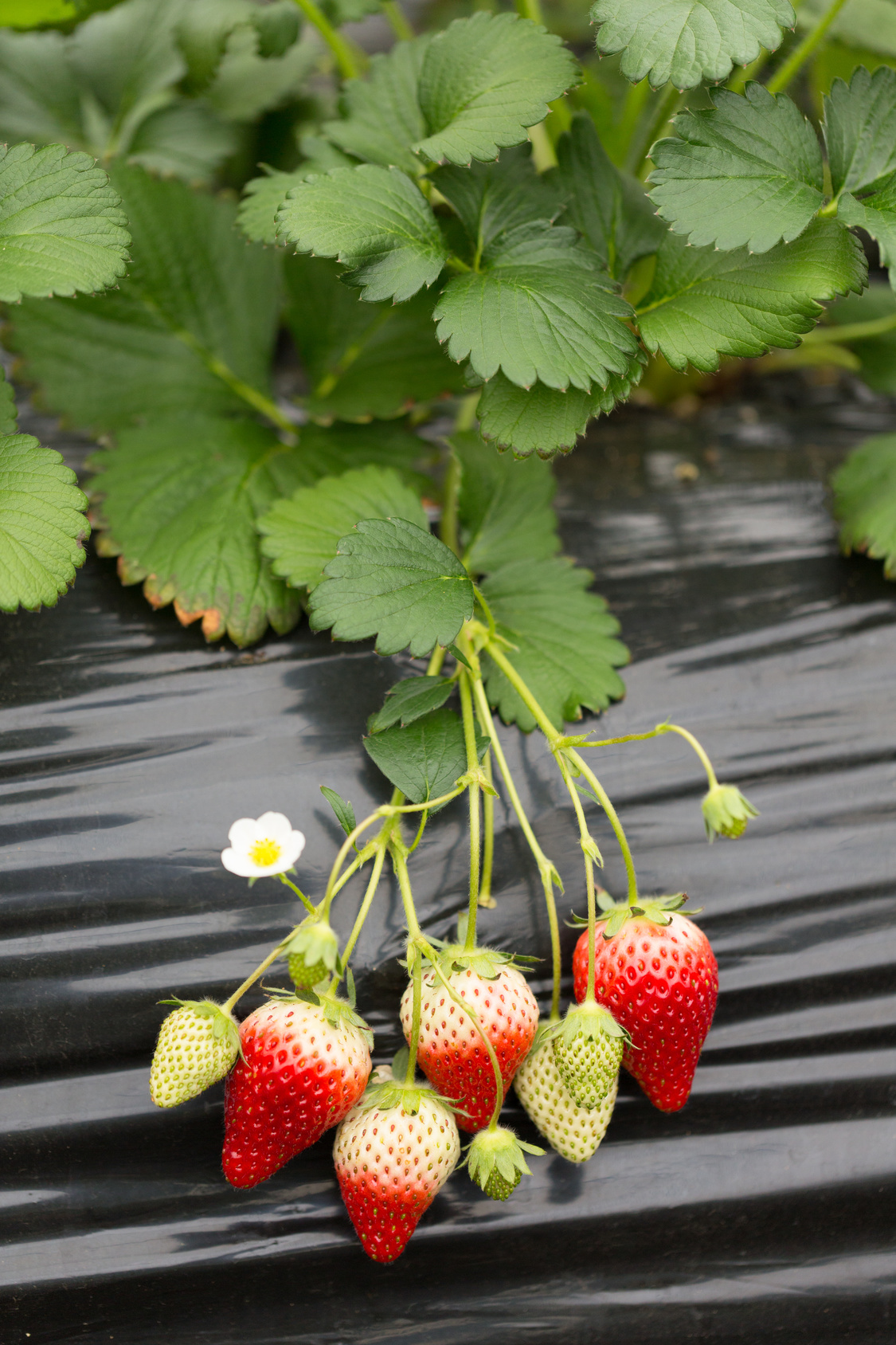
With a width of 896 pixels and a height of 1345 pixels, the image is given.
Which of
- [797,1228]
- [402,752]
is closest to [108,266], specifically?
[402,752]

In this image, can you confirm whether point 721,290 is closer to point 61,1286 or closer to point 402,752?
point 402,752

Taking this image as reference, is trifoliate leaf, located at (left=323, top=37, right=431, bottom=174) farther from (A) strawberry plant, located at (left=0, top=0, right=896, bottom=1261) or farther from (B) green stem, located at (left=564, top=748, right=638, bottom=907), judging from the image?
(B) green stem, located at (left=564, top=748, right=638, bottom=907)

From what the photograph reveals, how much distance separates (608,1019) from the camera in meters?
0.54

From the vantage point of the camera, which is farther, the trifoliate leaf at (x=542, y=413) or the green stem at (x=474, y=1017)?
the trifoliate leaf at (x=542, y=413)

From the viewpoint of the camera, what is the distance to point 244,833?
62 cm

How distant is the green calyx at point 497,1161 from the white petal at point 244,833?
8.9 inches

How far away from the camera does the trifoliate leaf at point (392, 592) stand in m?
0.57

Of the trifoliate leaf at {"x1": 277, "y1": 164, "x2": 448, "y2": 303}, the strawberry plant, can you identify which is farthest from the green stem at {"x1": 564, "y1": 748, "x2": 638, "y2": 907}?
the trifoliate leaf at {"x1": 277, "y1": 164, "x2": 448, "y2": 303}

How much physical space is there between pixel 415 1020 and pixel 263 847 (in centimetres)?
15

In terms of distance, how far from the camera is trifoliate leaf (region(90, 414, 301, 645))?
72 cm

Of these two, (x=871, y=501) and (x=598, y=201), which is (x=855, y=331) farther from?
(x=598, y=201)

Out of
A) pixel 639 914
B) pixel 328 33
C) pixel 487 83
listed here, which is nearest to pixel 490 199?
pixel 487 83

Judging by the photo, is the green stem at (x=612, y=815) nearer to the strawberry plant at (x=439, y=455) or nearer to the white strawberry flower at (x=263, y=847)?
the strawberry plant at (x=439, y=455)

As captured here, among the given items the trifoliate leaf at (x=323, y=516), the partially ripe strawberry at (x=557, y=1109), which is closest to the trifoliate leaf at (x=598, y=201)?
the trifoliate leaf at (x=323, y=516)
